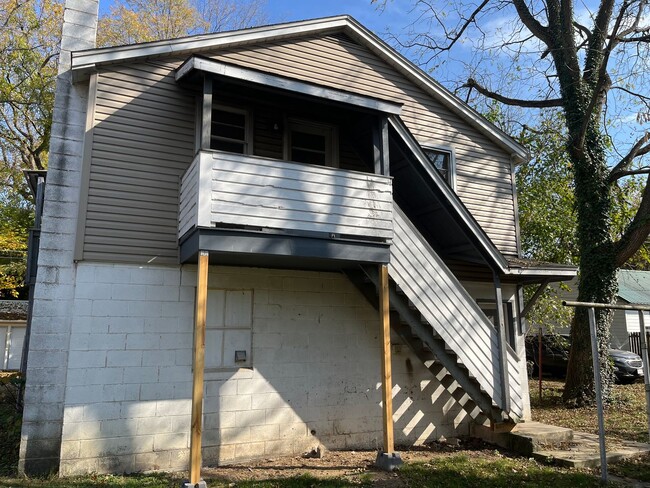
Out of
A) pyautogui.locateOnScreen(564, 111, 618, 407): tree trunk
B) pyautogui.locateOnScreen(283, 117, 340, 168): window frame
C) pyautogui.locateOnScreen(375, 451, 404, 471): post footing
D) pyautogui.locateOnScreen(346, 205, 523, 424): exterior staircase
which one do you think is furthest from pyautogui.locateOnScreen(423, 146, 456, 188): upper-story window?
pyautogui.locateOnScreen(375, 451, 404, 471): post footing

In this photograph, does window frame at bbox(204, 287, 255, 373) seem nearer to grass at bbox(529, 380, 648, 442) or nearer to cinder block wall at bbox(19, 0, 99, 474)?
cinder block wall at bbox(19, 0, 99, 474)

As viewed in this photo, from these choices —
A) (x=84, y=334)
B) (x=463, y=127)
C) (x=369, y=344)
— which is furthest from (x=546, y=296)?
(x=84, y=334)

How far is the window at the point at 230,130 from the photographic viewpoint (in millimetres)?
8312

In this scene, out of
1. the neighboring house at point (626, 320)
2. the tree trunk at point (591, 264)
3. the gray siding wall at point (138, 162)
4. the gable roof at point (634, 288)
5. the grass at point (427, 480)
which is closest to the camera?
the grass at point (427, 480)

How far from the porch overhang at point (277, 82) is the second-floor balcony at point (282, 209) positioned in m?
1.16

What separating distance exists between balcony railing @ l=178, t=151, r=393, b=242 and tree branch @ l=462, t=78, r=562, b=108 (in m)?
8.31

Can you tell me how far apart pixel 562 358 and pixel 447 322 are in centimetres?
1233

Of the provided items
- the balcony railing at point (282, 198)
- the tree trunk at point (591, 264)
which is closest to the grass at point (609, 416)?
the tree trunk at point (591, 264)

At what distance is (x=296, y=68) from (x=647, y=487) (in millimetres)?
8707

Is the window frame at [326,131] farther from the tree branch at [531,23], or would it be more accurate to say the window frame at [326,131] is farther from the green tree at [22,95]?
the green tree at [22,95]

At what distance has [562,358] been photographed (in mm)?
17922

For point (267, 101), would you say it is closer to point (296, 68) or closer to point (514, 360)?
point (296, 68)

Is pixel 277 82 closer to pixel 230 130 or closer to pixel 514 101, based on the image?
pixel 230 130

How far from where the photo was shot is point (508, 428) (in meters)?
8.69
